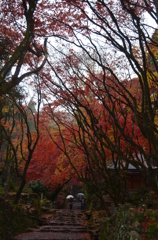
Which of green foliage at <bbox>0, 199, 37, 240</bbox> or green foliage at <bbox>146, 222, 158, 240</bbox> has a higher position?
green foliage at <bbox>146, 222, 158, 240</bbox>

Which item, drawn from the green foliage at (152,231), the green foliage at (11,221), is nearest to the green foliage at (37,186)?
the green foliage at (11,221)

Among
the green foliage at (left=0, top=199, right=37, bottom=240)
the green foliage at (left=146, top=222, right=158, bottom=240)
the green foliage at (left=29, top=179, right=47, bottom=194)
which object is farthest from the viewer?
the green foliage at (left=29, top=179, right=47, bottom=194)

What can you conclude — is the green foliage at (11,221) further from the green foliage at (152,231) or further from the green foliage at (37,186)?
the green foliage at (37,186)

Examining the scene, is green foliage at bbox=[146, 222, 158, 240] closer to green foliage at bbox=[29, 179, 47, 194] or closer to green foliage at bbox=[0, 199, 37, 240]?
green foliage at bbox=[0, 199, 37, 240]

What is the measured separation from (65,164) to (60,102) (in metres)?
9.58

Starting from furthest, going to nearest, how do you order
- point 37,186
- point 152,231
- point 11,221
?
point 37,186, point 11,221, point 152,231

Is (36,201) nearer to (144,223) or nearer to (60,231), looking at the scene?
(60,231)

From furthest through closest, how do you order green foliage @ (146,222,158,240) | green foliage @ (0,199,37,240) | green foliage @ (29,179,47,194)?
1. green foliage @ (29,179,47,194)
2. green foliage @ (0,199,37,240)
3. green foliage @ (146,222,158,240)

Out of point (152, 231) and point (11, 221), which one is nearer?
point (152, 231)

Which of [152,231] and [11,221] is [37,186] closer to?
[11,221]

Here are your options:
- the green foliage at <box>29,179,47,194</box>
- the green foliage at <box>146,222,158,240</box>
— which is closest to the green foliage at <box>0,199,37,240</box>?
the green foliage at <box>146,222,158,240</box>

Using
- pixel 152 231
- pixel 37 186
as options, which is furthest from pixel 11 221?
pixel 37 186

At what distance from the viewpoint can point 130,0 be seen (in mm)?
6586

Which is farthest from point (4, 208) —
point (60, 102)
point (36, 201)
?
point (36, 201)
